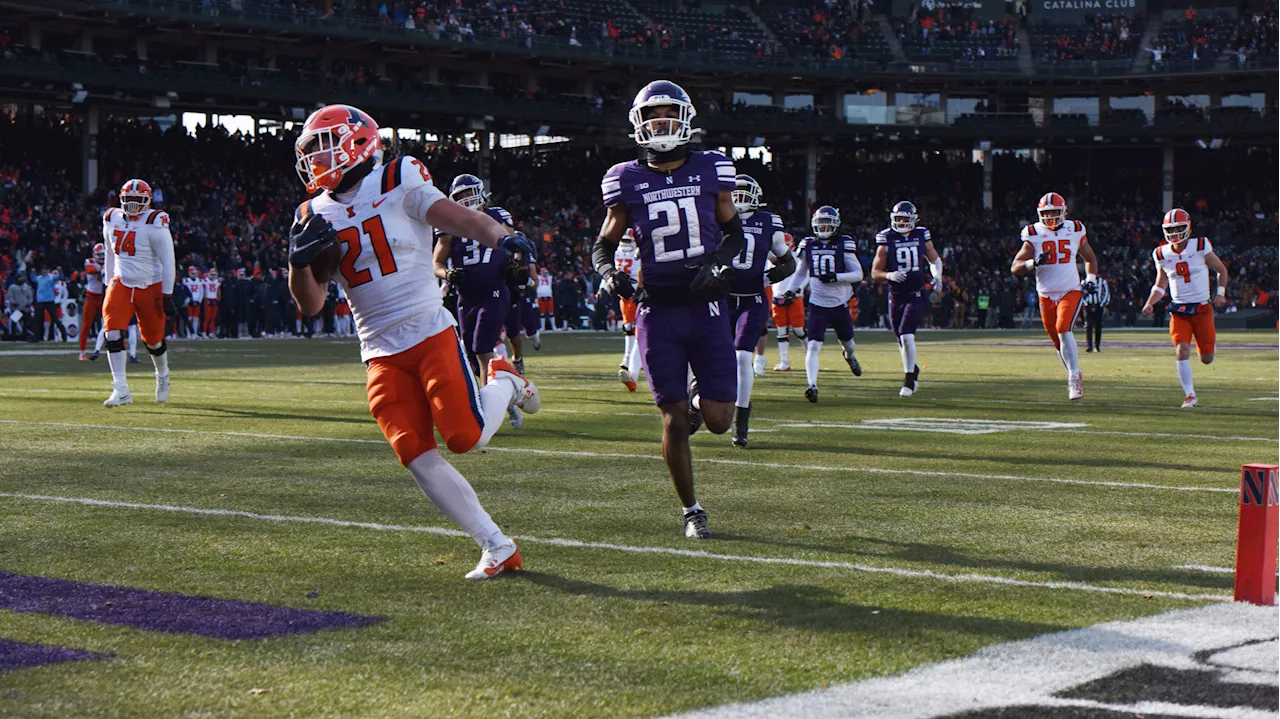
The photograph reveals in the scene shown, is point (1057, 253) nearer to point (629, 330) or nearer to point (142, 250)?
point (629, 330)

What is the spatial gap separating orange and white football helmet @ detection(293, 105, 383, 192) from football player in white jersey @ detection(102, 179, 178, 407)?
29.5ft

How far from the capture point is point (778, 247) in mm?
12211

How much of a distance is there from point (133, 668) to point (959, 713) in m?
2.34

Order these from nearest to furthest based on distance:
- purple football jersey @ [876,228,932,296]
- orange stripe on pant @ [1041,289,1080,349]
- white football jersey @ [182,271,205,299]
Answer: orange stripe on pant @ [1041,289,1080,349]
purple football jersey @ [876,228,932,296]
white football jersey @ [182,271,205,299]

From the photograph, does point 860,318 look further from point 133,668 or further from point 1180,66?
point 133,668

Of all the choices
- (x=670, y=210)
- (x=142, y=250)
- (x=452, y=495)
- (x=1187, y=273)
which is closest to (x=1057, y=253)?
(x=1187, y=273)

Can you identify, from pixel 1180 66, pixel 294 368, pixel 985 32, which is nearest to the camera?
pixel 294 368

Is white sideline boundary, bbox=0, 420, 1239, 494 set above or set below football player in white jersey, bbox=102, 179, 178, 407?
below

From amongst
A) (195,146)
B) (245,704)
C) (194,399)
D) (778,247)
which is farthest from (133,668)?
(195,146)

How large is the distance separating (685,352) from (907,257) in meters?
10.7

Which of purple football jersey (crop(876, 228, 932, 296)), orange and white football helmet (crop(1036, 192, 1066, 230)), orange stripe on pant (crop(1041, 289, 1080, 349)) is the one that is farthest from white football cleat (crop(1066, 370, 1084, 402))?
purple football jersey (crop(876, 228, 932, 296))

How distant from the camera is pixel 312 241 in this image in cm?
583

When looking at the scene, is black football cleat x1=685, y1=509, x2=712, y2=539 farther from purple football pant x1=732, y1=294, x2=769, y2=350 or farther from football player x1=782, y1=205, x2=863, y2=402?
football player x1=782, y1=205, x2=863, y2=402

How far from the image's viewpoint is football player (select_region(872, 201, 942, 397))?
1734 centimetres
